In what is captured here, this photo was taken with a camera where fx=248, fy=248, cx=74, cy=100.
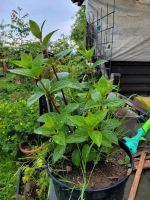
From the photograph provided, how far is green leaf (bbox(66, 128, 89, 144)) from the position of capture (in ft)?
3.27

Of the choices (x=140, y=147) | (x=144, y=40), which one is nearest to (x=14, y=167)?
(x=140, y=147)

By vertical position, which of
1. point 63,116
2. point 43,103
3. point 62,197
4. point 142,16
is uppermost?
point 142,16

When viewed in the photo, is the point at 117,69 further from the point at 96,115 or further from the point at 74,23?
the point at 74,23

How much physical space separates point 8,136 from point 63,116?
5.26ft

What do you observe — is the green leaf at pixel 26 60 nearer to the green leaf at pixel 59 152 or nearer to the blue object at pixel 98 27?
the green leaf at pixel 59 152

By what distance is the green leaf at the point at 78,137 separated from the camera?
1.00 m

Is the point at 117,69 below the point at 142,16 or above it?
below

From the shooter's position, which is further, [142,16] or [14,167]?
[142,16]

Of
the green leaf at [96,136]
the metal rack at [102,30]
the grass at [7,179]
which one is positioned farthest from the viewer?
the metal rack at [102,30]

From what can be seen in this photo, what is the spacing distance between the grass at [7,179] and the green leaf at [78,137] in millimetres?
960

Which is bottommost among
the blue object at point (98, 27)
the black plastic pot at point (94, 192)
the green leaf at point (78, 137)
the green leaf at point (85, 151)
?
the black plastic pot at point (94, 192)

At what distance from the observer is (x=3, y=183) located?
2.14 meters

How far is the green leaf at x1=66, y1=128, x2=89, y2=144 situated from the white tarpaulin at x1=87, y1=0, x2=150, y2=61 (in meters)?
→ 3.16


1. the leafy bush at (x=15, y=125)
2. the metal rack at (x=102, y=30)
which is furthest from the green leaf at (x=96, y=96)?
the metal rack at (x=102, y=30)
